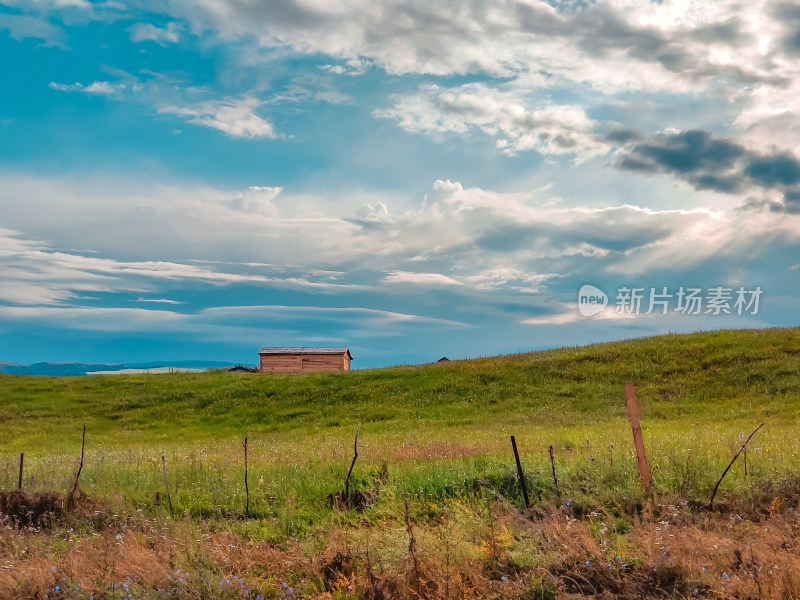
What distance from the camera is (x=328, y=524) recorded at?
33.8 feet

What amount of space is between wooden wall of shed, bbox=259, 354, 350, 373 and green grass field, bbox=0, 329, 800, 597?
6.22 metres

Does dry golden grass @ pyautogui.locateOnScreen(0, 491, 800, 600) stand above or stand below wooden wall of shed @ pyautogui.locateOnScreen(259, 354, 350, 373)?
below

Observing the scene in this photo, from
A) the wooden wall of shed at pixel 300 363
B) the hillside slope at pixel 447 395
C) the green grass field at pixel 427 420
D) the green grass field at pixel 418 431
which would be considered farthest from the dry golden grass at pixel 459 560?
the wooden wall of shed at pixel 300 363

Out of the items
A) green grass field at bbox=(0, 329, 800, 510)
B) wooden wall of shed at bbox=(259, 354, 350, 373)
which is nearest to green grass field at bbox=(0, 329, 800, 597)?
green grass field at bbox=(0, 329, 800, 510)

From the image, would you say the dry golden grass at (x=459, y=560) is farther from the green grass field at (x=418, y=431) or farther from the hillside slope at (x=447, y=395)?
the hillside slope at (x=447, y=395)

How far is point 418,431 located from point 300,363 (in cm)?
2695

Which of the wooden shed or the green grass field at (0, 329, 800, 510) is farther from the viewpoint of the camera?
the wooden shed

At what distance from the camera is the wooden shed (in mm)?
52312

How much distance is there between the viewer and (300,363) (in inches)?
2072

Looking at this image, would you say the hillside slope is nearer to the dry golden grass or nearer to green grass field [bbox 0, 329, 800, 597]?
green grass field [bbox 0, 329, 800, 597]

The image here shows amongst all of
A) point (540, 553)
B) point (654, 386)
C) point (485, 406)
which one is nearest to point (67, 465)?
point (540, 553)

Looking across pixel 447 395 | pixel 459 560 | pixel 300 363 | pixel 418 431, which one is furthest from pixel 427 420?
pixel 300 363

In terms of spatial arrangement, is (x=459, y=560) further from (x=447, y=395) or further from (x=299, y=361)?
(x=299, y=361)

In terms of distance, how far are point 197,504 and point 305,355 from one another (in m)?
41.4
